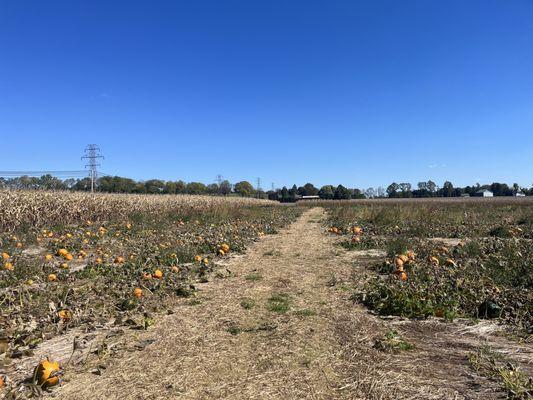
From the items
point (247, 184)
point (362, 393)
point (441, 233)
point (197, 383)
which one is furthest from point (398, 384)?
point (247, 184)

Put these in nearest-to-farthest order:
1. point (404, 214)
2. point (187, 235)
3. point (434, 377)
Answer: point (434, 377)
point (187, 235)
point (404, 214)

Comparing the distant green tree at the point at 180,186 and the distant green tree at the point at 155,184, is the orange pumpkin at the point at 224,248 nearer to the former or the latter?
the distant green tree at the point at 155,184

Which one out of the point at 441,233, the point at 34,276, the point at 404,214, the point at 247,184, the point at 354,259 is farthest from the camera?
the point at 247,184

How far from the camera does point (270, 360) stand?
12.5 ft

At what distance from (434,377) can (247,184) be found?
154 metres

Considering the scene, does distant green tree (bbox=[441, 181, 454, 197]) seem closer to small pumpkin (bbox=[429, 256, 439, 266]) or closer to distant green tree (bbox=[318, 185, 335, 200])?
distant green tree (bbox=[318, 185, 335, 200])

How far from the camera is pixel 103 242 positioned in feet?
35.6

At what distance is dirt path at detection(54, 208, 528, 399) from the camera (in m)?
3.19

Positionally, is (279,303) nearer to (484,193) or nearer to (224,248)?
(224,248)

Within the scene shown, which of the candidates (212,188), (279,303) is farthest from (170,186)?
(279,303)

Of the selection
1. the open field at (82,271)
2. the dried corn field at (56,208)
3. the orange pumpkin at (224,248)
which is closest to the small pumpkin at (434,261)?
the open field at (82,271)

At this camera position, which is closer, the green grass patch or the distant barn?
the green grass patch

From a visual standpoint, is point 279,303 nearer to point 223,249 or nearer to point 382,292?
point 382,292

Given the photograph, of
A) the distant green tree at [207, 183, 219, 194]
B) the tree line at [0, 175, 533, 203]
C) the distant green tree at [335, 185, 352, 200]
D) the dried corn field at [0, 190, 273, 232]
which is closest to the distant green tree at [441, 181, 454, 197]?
the tree line at [0, 175, 533, 203]
